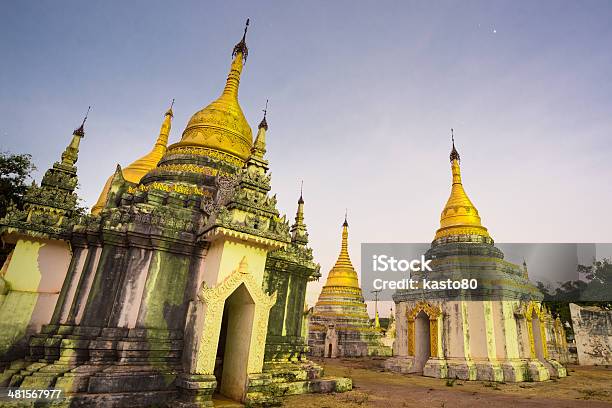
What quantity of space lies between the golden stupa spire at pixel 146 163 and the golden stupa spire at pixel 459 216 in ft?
69.1

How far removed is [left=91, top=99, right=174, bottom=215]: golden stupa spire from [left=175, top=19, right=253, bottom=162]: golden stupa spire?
735cm

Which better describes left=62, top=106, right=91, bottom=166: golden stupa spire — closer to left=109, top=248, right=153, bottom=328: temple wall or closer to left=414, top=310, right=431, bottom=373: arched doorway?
left=109, top=248, right=153, bottom=328: temple wall

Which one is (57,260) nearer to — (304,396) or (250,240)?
(250,240)

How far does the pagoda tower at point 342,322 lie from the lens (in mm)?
31984

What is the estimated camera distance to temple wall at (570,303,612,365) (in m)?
32.2

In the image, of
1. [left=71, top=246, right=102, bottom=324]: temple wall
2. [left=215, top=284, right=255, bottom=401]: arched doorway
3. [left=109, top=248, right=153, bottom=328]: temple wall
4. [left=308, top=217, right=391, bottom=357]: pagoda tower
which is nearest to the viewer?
[left=71, top=246, right=102, bottom=324]: temple wall

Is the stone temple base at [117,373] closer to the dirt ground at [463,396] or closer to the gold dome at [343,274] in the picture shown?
the dirt ground at [463,396]

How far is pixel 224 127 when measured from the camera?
566 inches

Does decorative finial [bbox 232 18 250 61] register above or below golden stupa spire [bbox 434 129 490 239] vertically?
above

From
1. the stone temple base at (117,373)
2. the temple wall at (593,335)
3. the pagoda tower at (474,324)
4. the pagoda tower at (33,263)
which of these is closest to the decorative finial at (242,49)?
the pagoda tower at (33,263)

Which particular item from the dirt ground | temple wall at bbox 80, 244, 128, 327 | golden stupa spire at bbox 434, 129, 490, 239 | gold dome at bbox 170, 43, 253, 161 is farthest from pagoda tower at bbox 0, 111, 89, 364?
golden stupa spire at bbox 434, 129, 490, 239

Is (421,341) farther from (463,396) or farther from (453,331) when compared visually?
(463,396)

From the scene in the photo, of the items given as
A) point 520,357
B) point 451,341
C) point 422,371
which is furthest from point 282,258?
point 520,357

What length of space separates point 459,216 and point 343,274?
14.0 meters
